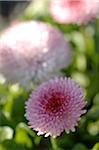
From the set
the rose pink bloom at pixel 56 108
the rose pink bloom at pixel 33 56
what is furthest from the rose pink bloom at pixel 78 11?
the rose pink bloom at pixel 56 108

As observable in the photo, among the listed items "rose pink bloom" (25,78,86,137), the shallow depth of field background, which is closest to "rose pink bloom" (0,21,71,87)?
the shallow depth of field background

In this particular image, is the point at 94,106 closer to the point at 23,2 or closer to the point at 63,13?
the point at 63,13

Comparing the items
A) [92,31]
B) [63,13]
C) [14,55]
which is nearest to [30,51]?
[14,55]

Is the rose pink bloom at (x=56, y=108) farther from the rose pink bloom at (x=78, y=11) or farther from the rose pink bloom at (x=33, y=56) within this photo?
the rose pink bloom at (x=78, y=11)

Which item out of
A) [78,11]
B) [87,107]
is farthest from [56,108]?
[78,11]

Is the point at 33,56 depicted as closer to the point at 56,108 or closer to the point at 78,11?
the point at 78,11

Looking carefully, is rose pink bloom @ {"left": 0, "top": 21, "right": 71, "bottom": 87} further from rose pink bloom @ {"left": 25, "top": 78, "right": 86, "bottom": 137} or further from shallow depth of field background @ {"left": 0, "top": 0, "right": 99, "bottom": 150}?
rose pink bloom @ {"left": 25, "top": 78, "right": 86, "bottom": 137}
